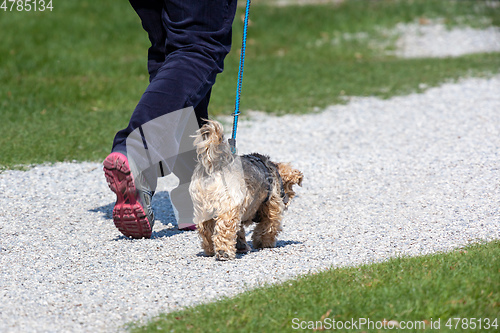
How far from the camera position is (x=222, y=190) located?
179 inches

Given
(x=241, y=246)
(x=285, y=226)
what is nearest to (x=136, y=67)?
(x=285, y=226)

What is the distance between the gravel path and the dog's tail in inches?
28.9

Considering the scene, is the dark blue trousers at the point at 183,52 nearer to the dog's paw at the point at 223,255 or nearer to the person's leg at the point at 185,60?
the person's leg at the point at 185,60

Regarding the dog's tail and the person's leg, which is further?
the person's leg

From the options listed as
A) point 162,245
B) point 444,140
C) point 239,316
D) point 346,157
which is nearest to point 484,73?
point 444,140

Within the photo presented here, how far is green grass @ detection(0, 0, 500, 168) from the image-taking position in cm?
1018

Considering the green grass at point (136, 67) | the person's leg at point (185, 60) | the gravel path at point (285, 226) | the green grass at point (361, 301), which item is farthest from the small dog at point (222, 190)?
the green grass at point (136, 67)

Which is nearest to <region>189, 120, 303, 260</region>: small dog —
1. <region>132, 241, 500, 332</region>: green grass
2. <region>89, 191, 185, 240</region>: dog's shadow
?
<region>132, 241, 500, 332</region>: green grass

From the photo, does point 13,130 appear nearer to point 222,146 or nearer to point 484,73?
point 222,146

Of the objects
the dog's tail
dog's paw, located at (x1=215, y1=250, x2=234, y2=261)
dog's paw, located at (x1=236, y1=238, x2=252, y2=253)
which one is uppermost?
the dog's tail

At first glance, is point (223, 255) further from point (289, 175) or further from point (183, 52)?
point (183, 52)

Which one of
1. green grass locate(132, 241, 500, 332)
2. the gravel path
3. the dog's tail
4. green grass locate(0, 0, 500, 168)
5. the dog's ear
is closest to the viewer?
green grass locate(132, 241, 500, 332)

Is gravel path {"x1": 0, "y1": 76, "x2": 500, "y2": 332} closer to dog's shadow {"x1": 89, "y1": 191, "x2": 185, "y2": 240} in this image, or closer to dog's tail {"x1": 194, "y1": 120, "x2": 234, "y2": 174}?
dog's shadow {"x1": 89, "y1": 191, "x2": 185, "y2": 240}

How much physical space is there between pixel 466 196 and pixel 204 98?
284 cm
